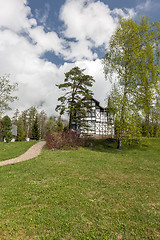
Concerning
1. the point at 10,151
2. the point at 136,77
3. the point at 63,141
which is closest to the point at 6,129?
the point at 10,151

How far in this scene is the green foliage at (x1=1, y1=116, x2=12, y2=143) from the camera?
2145 centimetres

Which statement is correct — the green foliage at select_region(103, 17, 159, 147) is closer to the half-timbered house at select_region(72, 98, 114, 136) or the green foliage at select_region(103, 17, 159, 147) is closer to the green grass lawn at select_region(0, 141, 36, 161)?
the green grass lawn at select_region(0, 141, 36, 161)

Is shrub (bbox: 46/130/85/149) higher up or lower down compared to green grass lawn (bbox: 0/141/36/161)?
higher up

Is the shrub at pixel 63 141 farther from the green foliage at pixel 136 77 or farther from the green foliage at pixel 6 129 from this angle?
the green foliage at pixel 6 129

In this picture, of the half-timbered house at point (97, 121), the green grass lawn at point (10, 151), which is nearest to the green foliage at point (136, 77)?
the green grass lawn at point (10, 151)

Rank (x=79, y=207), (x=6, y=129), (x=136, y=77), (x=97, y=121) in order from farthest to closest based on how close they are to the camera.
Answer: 1. (x=97, y=121)
2. (x=6, y=129)
3. (x=136, y=77)
4. (x=79, y=207)

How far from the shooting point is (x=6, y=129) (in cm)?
2189

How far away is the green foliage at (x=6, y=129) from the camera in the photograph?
21453 millimetres

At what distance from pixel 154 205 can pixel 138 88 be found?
1182cm

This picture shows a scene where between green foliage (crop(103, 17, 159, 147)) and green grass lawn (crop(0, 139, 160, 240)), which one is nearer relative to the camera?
green grass lawn (crop(0, 139, 160, 240))

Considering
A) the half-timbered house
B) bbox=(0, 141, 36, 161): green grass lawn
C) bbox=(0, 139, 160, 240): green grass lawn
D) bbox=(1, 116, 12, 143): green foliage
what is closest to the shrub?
bbox=(0, 141, 36, 161): green grass lawn

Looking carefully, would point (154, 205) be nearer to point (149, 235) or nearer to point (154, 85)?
point (149, 235)

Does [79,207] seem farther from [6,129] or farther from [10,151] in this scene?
[6,129]

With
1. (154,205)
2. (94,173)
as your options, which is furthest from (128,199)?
(94,173)
